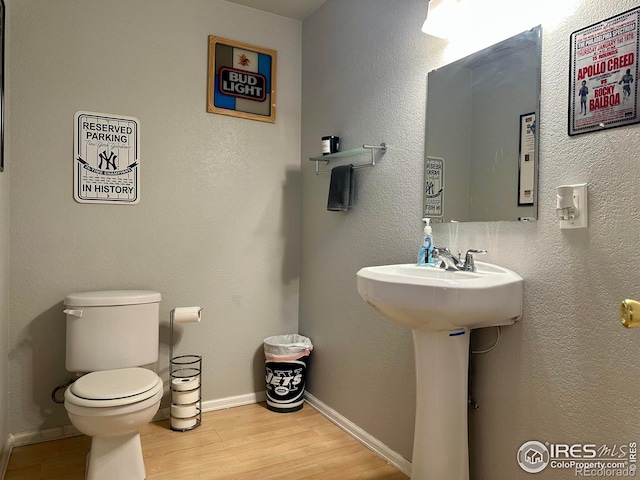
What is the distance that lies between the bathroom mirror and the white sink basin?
28 cm

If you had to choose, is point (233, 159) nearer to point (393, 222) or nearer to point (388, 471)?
point (393, 222)

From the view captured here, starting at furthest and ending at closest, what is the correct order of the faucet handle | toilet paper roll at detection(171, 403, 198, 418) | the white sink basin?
toilet paper roll at detection(171, 403, 198, 418) < the faucet handle < the white sink basin

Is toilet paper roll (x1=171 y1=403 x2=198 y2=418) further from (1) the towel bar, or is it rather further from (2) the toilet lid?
(1) the towel bar

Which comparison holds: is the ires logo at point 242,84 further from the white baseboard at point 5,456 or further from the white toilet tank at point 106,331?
Answer: the white baseboard at point 5,456

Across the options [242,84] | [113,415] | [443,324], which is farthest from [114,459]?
[242,84]

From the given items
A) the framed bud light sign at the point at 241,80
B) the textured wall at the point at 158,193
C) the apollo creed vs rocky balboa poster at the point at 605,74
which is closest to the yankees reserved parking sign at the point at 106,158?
the textured wall at the point at 158,193

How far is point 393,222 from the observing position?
217 centimetres

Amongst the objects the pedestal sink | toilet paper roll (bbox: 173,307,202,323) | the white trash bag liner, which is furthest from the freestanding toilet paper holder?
the pedestal sink

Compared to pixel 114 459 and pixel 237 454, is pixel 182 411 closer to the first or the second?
pixel 237 454

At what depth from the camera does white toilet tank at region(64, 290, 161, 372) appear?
7.14ft

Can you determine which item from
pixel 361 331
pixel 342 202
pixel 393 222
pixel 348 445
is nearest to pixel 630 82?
pixel 393 222

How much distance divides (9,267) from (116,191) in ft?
2.05

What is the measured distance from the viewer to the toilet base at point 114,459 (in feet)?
6.18

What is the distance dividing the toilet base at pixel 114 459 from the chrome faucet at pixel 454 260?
1483 mm
